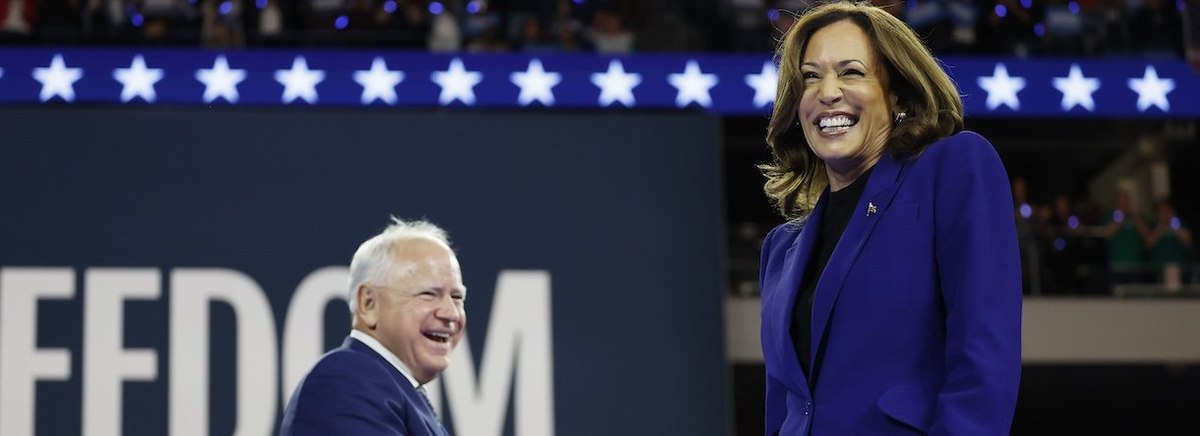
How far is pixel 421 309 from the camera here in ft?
9.29

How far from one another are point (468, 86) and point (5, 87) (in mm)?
2302

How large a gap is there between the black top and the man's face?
1159 mm

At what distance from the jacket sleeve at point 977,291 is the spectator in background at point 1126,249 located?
8.59 metres

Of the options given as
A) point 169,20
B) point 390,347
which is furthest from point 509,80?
point 390,347

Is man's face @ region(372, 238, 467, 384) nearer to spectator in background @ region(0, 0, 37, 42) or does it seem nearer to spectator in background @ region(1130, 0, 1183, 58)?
spectator in background @ region(0, 0, 37, 42)

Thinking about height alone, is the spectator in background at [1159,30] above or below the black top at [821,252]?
above

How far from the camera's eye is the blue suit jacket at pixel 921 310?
158 centimetres

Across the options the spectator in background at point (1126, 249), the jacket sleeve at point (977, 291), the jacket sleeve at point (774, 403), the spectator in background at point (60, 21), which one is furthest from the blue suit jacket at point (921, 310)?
the spectator in background at point (1126, 249)

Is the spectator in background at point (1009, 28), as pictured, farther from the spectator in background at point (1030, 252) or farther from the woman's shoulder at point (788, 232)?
the woman's shoulder at point (788, 232)

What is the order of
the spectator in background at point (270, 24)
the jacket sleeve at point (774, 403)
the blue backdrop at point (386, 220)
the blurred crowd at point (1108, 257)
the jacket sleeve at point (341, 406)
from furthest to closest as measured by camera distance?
1. the blurred crowd at point (1108, 257)
2. the spectator in background at point (270, 24)
3. the blue backdrop at point (386, 220)
4. the jacket sleeve at point (341, 406)
5. the jacket sleeve at point (774, 403)

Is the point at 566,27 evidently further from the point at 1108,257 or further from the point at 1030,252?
the point at 1108,257

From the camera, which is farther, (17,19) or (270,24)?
(270,24)

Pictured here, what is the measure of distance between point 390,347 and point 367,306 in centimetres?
9

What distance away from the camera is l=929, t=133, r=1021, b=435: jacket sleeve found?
1567mm
